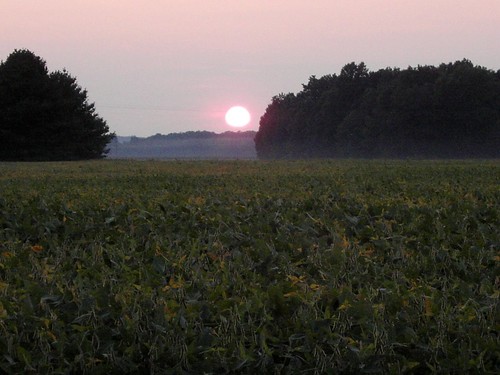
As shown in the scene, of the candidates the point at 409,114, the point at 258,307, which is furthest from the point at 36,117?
the point at 258,307

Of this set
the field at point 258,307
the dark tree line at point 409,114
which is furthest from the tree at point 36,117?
the field at point 258,307

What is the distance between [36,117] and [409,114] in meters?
44.2

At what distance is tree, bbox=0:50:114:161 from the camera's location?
63531mm

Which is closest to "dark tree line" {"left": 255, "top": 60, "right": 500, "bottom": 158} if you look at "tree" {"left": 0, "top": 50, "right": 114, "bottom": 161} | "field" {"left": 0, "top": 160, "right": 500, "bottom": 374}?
"tree" {"left": 0, "top": 50, "right": 114, "bottom": 161}

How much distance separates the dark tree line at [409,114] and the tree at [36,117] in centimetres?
3828

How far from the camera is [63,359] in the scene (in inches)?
149

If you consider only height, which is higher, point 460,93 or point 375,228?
point 460,93

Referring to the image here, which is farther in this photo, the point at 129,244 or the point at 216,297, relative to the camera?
the point at 129,244

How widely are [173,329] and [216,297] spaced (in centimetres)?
67

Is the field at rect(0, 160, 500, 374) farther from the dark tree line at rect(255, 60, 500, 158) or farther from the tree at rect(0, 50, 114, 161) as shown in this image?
the dark tree line at rect(255, 60, 500, 158)

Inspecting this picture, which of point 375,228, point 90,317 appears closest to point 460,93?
point 375,228

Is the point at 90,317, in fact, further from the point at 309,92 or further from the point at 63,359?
the point at 309,92

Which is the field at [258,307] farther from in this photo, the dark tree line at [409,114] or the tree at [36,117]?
the dark tree line at [409,114]

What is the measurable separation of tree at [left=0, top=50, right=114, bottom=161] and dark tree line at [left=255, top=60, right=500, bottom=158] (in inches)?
1507
